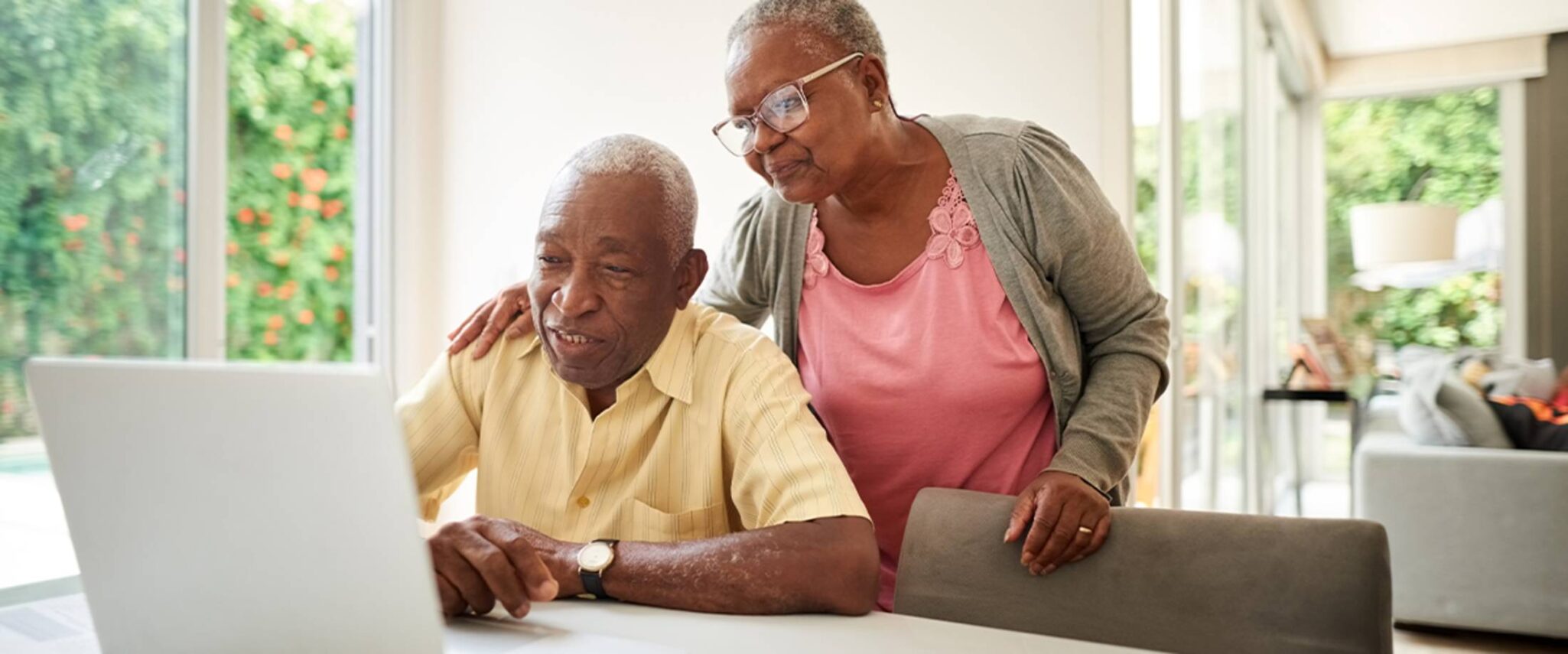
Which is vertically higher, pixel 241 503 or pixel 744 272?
pixel 744 272

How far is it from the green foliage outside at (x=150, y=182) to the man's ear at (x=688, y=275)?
4.74 feet

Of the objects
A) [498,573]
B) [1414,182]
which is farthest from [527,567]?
[1414,182]

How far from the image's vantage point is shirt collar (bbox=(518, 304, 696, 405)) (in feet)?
4.56

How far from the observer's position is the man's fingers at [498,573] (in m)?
1.02

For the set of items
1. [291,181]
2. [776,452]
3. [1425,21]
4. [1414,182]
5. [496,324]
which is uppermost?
[1425,21]

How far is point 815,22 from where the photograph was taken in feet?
4.65

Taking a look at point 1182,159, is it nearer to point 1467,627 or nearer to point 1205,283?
point 1205,283

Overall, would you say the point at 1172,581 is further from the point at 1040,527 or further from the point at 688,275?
the point at 688,275

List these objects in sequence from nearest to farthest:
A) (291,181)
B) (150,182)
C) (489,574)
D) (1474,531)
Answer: (489,574), (150,182), (291,181), (1474,531)

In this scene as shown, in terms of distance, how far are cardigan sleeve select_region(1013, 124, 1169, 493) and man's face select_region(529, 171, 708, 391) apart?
505 millimetres

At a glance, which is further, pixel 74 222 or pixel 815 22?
pixel 74 222

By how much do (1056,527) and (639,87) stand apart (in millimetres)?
2112

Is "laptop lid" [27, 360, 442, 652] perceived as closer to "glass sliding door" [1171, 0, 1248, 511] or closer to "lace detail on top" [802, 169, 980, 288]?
"lace detail on top" [802, 169, 980, 288]

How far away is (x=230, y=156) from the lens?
262 centimetres
